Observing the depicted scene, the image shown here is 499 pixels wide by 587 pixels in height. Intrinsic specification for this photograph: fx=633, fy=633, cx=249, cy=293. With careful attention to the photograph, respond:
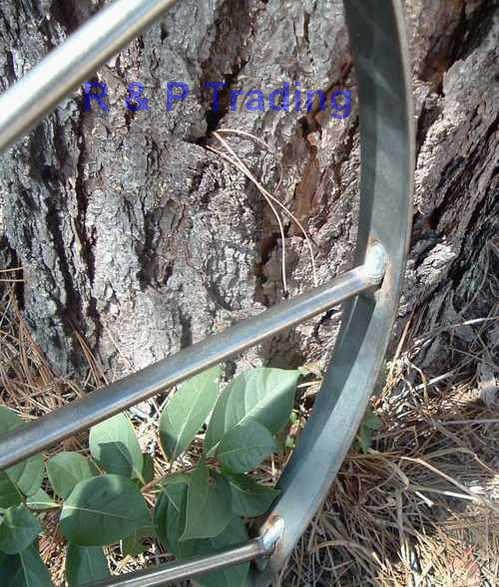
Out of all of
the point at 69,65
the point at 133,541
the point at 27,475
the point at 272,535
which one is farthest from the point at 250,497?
the point at 69,65

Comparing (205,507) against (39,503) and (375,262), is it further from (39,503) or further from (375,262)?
(375,262)

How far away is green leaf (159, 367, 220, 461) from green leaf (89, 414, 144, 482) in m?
0.05

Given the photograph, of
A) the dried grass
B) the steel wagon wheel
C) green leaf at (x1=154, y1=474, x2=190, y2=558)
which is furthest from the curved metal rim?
the dried grass

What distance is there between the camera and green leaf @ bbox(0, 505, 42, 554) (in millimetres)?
695

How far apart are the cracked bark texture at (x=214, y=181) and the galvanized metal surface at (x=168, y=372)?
0.26 meters

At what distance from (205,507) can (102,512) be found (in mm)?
123

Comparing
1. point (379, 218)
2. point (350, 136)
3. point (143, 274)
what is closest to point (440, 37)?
point (350, 136)

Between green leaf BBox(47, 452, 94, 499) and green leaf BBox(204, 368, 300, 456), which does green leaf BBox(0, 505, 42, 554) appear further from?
green leaf BBox(204, 368, 300, 456)

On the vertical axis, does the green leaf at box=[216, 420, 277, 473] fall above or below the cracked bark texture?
below

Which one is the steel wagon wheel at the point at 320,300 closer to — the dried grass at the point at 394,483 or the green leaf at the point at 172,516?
the green leaf at the point at 172,516

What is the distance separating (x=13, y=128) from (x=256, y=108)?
1.60ft

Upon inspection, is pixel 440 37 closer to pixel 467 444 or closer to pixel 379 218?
pixel 379 218

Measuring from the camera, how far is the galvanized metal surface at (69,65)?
328 mm

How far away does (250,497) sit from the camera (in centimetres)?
84
